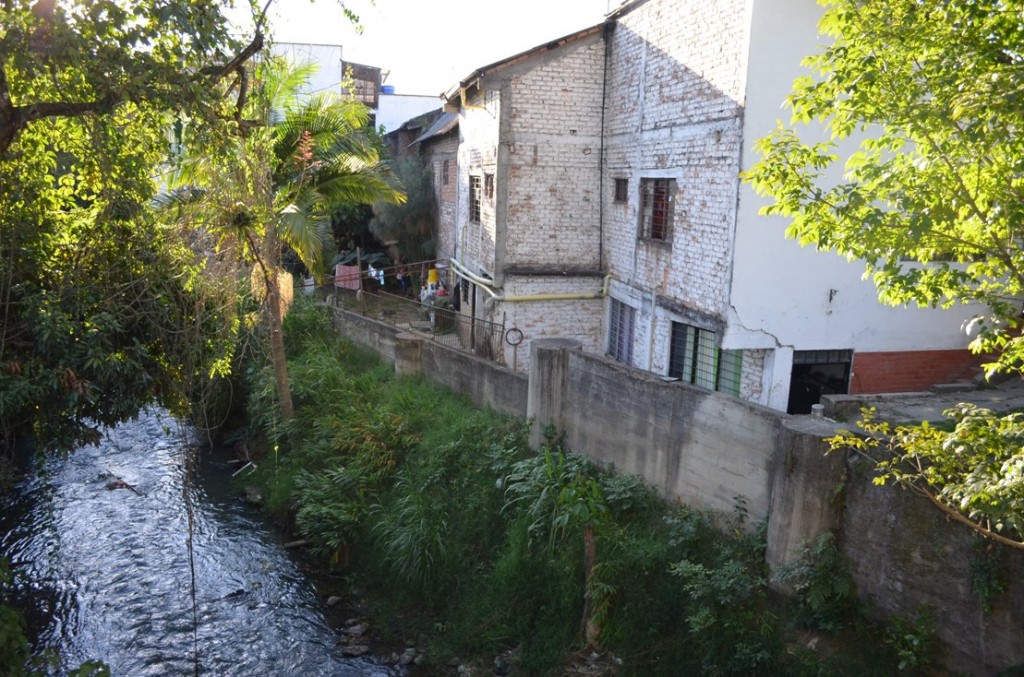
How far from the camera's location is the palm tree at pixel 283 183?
36.6 feet

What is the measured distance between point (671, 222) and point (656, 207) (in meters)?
0.71

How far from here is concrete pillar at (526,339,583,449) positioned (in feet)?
34.6

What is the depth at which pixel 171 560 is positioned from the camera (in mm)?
11219

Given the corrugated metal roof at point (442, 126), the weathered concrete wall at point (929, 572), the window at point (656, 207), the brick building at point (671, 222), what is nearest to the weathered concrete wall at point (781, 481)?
the weathered concrete wall at point (929, 572)

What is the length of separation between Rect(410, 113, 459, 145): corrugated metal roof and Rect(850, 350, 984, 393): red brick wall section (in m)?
11.6

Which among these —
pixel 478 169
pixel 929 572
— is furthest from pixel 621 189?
pixel 929 572

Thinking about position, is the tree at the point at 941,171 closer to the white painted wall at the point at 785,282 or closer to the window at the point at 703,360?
the white painted wall at the point at 785,282

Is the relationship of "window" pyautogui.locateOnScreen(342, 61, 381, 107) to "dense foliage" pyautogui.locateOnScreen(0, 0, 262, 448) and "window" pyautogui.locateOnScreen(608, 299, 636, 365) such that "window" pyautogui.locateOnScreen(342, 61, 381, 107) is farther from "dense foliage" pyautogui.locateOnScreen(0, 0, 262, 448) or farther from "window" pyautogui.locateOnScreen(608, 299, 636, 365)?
"dense foliage" pyautogui.locateOnScreen(0, 0, 262, 448)

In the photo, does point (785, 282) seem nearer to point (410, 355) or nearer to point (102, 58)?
point (410, 355)

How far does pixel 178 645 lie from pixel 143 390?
398 centimetres

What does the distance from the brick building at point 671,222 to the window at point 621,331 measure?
0.06 meters

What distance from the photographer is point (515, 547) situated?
9523 millimetres

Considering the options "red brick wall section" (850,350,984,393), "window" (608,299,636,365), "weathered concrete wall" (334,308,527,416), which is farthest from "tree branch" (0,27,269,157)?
"red brick wall section" (850,350,984,393)

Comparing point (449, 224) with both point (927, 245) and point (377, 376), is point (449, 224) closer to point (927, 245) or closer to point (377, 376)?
point (377, 376)
